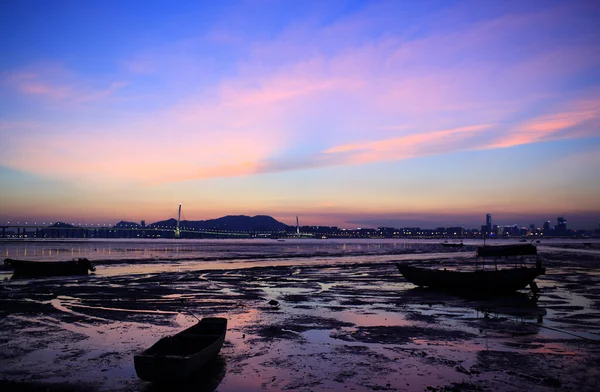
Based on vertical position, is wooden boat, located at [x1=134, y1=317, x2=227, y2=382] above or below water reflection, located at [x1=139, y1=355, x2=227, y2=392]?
above

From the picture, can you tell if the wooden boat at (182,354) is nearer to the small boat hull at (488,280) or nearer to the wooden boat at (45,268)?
the small boat hull at (488,280)

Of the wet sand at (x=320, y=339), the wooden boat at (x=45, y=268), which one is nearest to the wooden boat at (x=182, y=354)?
the wet sand at (x=320, y=339)

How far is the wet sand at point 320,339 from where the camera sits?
12.5 metres

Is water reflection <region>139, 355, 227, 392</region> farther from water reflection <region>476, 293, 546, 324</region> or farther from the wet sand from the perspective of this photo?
water reflection <region>476, 293, 546, 324</region>

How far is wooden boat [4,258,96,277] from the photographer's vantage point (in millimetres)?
44562

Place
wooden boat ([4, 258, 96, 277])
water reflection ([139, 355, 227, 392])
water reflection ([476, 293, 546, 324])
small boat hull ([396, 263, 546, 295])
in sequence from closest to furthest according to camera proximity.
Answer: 1. water reflection ([139, 355, 227, 392])
2. water reflection ([476, 293, 546, 324])
3. small boat hull ([396, 263, 546, 295])
4. wooden boat ([4, 258, 96, 277])

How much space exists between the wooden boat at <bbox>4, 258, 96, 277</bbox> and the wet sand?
15.2 meters

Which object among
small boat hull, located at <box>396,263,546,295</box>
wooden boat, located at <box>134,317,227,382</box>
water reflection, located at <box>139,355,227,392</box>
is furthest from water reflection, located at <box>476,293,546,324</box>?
water reflection, located at <box>139,355,227,392</box>

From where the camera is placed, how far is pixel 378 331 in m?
18.6

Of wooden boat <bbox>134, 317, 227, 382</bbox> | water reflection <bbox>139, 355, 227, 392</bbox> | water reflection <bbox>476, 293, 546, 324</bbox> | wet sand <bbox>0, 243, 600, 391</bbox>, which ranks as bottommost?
water reflection <bbox>476, 293, 546, 324</bbox>

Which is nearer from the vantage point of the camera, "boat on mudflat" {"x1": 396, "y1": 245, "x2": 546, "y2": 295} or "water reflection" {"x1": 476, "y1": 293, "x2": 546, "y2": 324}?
"water reflection" {"x1": 476, "y1": 293, "x2": 546, "y2": 324}

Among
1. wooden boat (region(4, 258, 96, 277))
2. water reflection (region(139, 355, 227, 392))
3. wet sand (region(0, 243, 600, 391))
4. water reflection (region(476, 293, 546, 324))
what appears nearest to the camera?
water reflection (region(139, 355, 227, 392))

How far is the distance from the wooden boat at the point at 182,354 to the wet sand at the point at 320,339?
54cm

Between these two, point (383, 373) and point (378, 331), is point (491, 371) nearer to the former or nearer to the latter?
point (383, 373)
